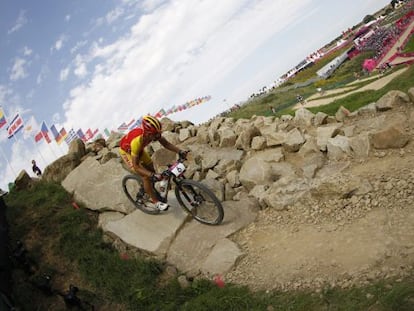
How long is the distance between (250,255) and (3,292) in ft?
17.1

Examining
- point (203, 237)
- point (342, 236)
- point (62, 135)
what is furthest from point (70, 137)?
point (342, 236)

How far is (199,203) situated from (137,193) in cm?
233

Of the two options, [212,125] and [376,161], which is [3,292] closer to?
[376,161]

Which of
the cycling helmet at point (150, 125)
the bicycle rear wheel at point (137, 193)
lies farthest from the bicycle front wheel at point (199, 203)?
the cycling helmet at point (150, 125)

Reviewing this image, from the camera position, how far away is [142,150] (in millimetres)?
8641

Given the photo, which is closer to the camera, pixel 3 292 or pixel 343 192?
pixel 3 292

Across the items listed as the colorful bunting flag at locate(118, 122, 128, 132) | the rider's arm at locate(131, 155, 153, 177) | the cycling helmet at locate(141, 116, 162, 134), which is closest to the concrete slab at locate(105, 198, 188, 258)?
the rider's arm at locate(131, 155, 153, 177)

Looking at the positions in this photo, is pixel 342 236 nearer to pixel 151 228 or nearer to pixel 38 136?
pixel 151 228

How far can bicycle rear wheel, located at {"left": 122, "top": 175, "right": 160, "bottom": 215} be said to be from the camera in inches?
376

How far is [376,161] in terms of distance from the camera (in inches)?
326

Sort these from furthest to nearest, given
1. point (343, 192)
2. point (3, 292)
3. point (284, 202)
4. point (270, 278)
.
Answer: point (284, 202)
point (343, 192)
point (3, 292)
point (270, 278)

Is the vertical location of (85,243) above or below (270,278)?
above

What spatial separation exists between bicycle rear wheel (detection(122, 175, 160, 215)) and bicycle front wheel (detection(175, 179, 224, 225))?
41.3 inches

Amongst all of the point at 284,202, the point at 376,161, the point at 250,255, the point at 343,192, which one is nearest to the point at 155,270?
the point at 250,255
